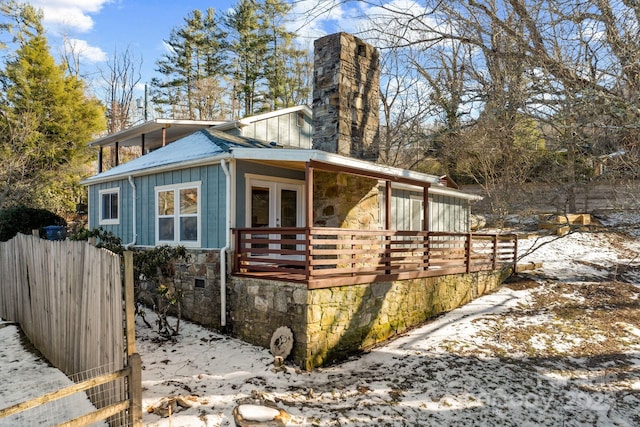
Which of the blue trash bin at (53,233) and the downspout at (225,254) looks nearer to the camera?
the downspout at (225,254)

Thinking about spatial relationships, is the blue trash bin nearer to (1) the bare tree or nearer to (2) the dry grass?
(2) the dry grass

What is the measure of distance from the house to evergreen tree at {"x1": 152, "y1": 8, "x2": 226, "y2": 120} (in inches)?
585

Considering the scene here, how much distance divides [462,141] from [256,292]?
514cm

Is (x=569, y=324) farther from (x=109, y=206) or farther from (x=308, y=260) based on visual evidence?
(x=109, y=206)

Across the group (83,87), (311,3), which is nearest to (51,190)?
(83,87)

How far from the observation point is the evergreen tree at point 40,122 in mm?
15875

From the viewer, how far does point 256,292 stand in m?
6.25

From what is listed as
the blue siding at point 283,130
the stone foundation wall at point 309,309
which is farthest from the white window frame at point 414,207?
the blue siding at point 283,130

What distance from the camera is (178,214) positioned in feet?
25.6

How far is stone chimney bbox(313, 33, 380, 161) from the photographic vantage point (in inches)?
311

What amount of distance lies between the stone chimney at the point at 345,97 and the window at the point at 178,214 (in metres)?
2.75

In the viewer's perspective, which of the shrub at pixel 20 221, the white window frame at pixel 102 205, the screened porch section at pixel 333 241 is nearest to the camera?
the screened porch section at pixel 333 241

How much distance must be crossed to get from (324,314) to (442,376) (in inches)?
70.5

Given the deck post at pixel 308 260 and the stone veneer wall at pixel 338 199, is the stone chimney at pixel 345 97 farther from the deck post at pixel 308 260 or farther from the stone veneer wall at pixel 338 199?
the deck post at pixel 308 260
